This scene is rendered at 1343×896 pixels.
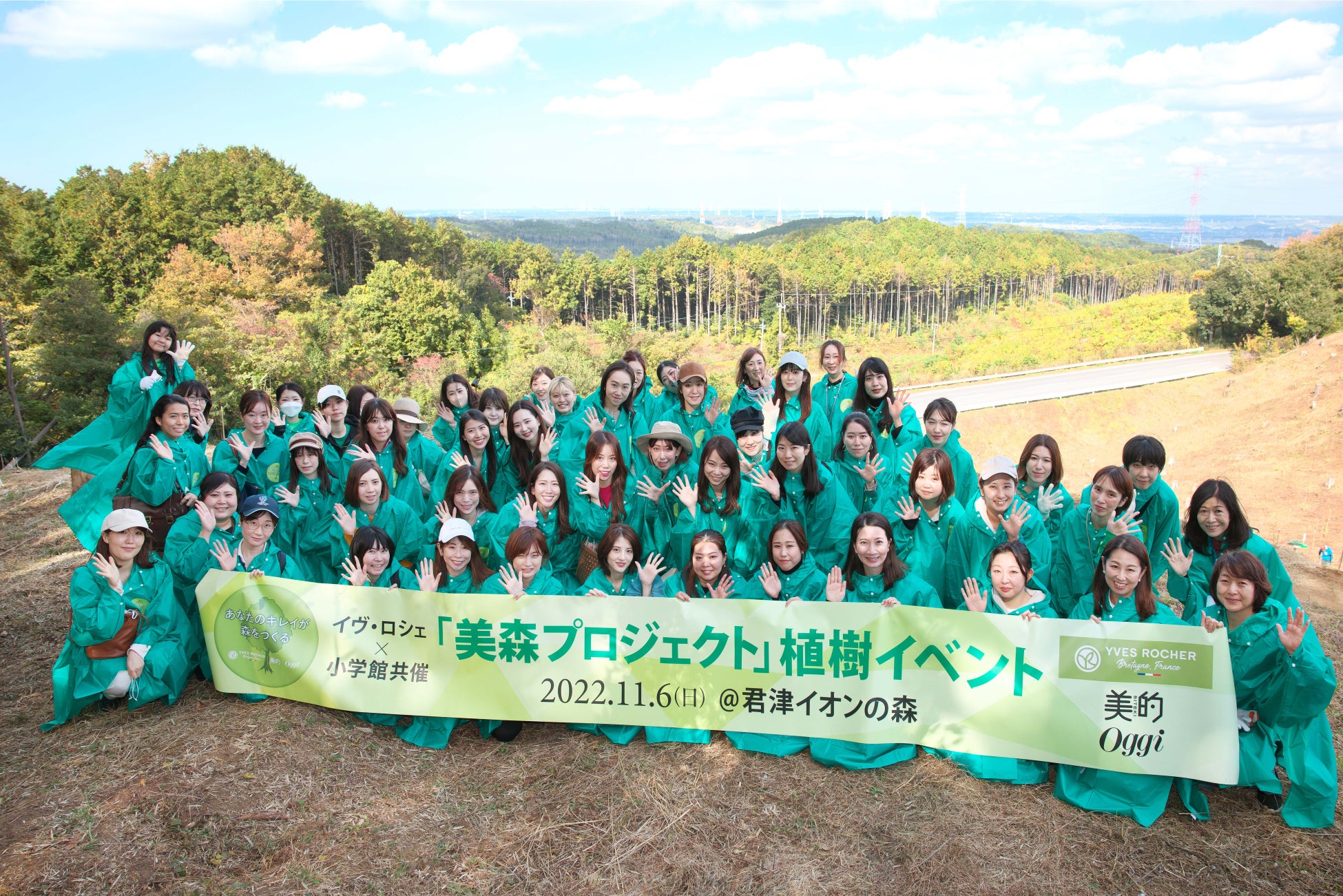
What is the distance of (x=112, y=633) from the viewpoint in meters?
5.98

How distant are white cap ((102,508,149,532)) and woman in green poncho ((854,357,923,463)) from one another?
649cm

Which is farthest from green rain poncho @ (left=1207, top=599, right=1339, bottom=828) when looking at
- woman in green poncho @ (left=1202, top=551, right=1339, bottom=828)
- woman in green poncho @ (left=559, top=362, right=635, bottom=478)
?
woman in green poncho @ (left=559, top=362, right=635, bottom=478)

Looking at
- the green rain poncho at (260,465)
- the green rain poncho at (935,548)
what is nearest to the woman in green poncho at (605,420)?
the green rain poncho at (260,465)

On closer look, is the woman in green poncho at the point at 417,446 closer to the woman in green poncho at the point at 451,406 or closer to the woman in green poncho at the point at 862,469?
the woman in green poncho at the point at 451,406

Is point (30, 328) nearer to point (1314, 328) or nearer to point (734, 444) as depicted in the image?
point (734, 444)

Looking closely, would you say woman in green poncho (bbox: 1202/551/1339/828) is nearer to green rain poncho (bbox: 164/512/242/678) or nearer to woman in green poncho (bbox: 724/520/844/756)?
woman in green poncho (bbox: 724/520/844/756)

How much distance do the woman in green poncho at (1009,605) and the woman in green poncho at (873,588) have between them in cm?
35

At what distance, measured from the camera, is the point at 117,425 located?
321 inches

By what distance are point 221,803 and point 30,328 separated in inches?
1522

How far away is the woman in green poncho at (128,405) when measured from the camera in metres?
8.05

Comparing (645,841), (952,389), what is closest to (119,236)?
(952,389)

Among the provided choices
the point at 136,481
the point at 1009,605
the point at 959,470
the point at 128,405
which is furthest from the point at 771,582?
the point at 128,405

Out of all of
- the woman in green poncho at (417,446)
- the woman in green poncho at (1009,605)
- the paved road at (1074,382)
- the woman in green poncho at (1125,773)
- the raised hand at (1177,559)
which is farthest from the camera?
the paved road at (1074,382)

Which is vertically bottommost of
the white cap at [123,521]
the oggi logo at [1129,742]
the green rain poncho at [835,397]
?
the oggi logo at [1129,742]
